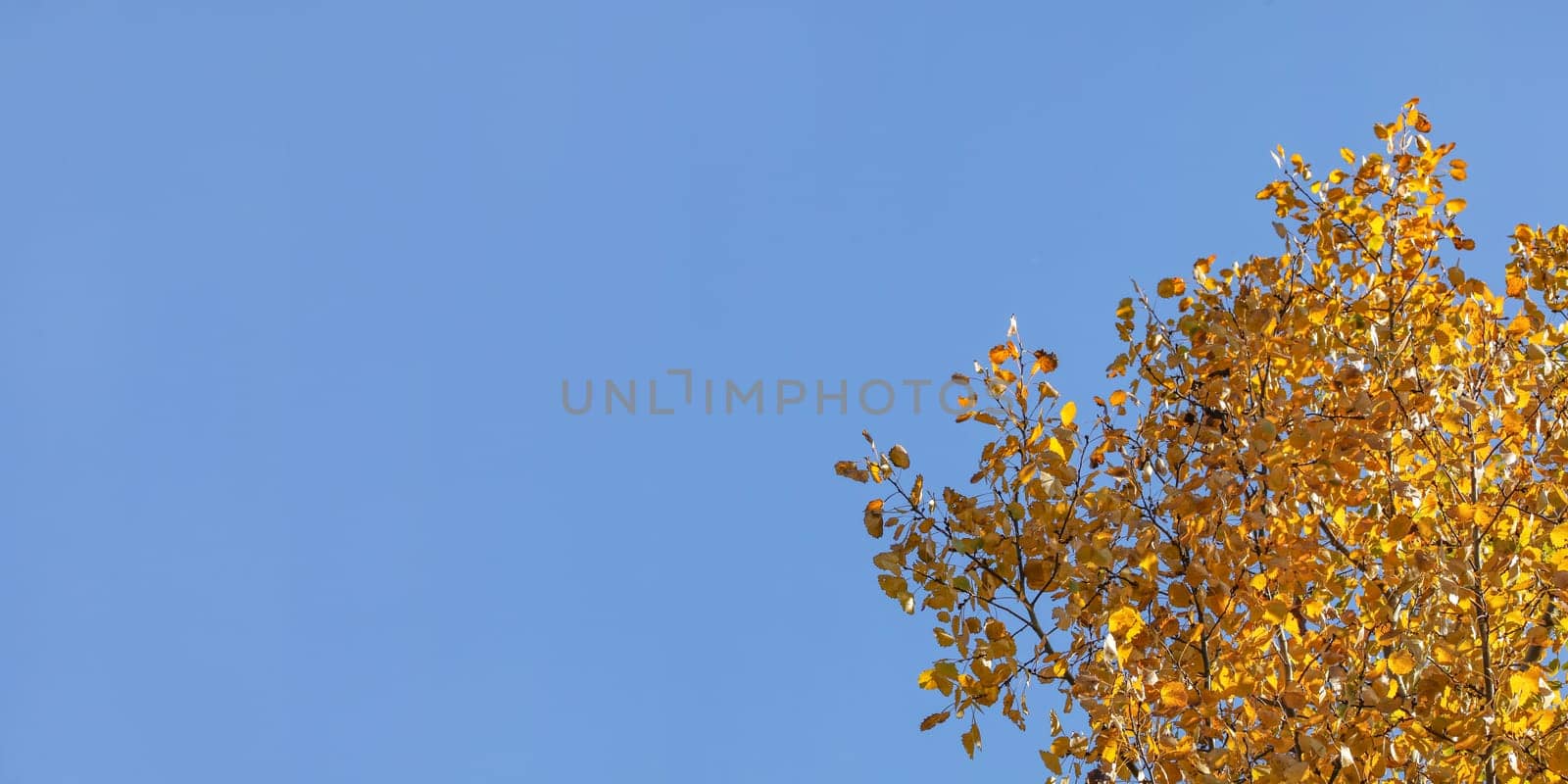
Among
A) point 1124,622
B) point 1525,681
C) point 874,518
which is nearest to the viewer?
point 1525,681

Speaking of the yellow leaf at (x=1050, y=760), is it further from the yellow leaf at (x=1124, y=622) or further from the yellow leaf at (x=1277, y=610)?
the yellow leaf at (x=1277, y=610)

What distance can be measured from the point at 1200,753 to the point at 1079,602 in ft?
1.50

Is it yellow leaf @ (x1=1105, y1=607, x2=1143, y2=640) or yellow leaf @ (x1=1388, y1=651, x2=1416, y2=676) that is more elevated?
yellow leaf @ (x1=1105, y1=607, x2=1143, y2=640)

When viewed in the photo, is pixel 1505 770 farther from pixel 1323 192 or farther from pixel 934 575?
pixel 1323 192

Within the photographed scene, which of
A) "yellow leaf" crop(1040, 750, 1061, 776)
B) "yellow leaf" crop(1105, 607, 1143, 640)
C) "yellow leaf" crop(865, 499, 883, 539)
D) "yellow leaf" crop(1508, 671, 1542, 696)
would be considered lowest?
"yellow leaf" crop(1040, 750, 1061, 776)

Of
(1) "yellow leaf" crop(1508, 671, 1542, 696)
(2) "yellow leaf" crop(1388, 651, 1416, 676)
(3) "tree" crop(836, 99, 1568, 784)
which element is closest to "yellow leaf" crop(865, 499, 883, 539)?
(3) "tree" crop(836, 99, 1568, 784)

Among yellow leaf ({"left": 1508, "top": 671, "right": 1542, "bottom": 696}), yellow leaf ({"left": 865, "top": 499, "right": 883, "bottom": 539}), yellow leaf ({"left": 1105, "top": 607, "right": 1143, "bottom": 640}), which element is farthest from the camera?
yellow leaf ({"left": 865, "top": 499, "right": 883, "bottom": 539})

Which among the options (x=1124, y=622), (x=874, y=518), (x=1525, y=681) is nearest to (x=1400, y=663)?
(x=1525, y=681)

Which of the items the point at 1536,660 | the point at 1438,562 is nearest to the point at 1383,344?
the point at 1438,562

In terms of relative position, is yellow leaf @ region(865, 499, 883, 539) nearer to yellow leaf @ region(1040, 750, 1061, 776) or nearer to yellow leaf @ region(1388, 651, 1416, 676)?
yellow leaf @ region(1040, 750, 1061, 776)

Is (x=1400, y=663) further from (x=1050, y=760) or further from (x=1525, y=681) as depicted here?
(x=1050, y=760)

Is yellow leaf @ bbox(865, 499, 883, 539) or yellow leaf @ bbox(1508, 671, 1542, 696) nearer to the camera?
yellow leaf @ bbox(1508, 671, 1542, 696)

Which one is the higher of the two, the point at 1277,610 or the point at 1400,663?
the point at 1277,610

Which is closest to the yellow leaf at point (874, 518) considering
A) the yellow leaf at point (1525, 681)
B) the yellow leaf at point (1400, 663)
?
the yellow leaf at point (1400, 663)
